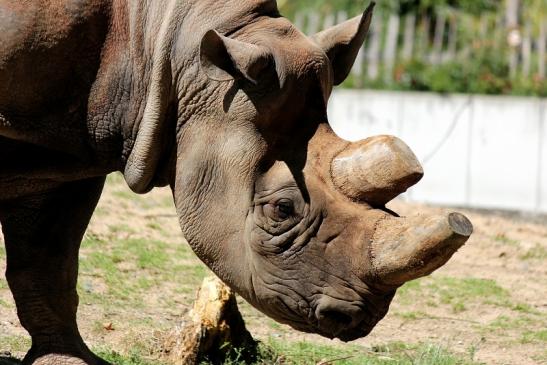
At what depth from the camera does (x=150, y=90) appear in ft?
16.1

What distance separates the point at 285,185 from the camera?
4691 millimetres

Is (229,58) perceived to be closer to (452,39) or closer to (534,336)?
(534,336)

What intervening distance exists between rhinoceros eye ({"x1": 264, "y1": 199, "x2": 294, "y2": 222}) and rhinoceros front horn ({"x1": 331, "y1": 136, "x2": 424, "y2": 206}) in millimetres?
196

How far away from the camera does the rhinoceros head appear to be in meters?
4.54

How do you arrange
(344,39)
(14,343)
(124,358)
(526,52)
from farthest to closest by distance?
(526,52), (14,343), (124,358), (344,39)

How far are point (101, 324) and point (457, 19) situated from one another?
8.51 m

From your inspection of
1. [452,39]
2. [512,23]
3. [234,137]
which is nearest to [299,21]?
[452,39]

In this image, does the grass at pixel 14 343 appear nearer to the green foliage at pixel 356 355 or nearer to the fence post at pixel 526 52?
the green foliage at pixel 356 355

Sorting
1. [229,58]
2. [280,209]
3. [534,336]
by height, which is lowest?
[534,336]

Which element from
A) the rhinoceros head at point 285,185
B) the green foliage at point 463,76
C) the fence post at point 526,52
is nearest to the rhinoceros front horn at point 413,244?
the rhinoceros head at point 285,185

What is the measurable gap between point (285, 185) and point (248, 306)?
3.05 m

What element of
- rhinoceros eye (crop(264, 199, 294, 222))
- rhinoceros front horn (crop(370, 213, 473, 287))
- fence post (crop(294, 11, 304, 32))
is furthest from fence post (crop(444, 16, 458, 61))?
rhinoceros front horn (crop(370, 213, 473, 287))

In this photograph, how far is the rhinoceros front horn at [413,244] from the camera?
4.28m

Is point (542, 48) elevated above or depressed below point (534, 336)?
below
